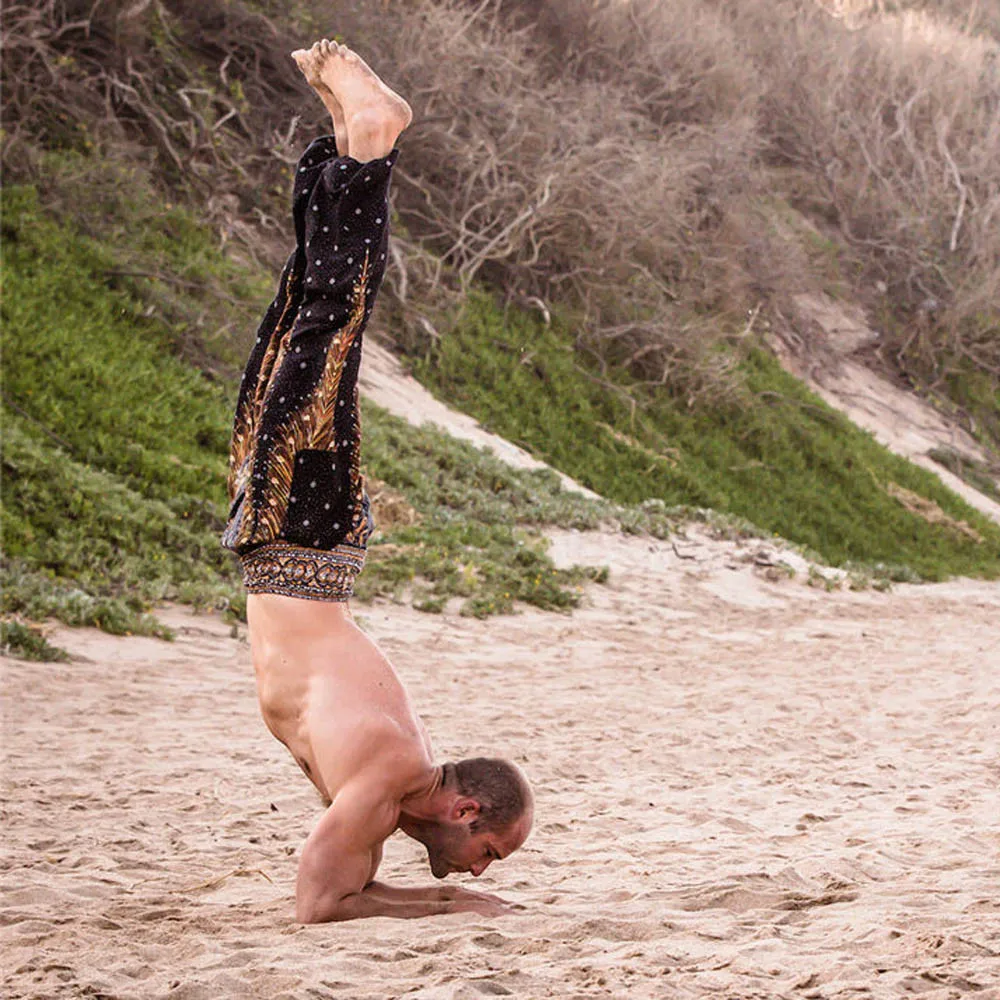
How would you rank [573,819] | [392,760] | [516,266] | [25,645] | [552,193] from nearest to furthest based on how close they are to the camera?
[392,760]
[573,819]
[25,645]
[552,193]
[516,266]

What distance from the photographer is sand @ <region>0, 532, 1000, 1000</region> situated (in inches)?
126

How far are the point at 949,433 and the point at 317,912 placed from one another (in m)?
22.2

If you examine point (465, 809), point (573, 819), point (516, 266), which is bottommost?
point (516, 266)

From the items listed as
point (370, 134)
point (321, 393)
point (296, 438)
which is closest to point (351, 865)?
point (296, 438)

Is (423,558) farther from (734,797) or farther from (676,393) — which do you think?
(676,393)

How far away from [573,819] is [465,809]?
1898mm

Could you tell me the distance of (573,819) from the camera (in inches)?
216

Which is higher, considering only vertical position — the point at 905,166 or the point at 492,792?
the point at 905,166

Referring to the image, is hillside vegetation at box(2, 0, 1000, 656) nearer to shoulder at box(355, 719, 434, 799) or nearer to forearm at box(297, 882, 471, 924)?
forearm at box(297, 882, 471, 924)

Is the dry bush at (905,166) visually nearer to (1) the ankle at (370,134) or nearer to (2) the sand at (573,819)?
(2) the sand at (573,819)

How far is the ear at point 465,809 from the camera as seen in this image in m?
3.65

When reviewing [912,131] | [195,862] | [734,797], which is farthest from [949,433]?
[195,862]

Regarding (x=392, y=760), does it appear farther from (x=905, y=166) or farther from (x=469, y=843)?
(x=905, y=166)

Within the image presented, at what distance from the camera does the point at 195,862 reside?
4.62m
